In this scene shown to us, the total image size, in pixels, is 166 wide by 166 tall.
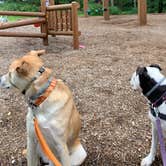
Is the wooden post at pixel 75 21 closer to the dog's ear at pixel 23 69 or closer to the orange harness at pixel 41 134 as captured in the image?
the orange harness at pixel 41 134

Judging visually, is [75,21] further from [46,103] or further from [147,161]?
[46,103]

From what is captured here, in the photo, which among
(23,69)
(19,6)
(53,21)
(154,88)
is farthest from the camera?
(19,6)

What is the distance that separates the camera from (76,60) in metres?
Answer: 7.02

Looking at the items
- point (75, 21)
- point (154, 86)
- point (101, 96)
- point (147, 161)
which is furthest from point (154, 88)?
point (75, 21)

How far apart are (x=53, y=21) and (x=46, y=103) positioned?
591 centimetres

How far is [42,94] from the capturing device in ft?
9.50

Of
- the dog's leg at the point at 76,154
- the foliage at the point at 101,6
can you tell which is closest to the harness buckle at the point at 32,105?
the dog's leg at the point at 76,154

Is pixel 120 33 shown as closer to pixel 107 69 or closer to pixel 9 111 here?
pixel 107 69

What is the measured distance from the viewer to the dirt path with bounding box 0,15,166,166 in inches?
151

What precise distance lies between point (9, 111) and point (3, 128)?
49cm

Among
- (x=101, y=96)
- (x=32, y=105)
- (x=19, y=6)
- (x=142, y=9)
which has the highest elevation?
(x=19, y=6)

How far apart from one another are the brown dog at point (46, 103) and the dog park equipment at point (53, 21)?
4884mm

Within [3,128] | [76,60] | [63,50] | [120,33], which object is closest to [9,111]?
[3,128]

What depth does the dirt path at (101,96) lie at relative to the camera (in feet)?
12.5
